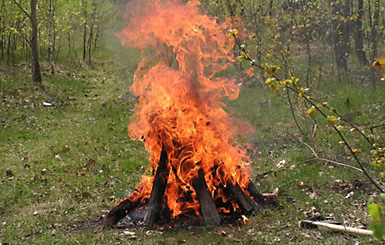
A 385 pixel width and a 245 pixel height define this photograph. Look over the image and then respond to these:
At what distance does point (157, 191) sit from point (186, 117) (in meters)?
1.50

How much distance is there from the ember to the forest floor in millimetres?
619

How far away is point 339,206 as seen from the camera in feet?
25.3

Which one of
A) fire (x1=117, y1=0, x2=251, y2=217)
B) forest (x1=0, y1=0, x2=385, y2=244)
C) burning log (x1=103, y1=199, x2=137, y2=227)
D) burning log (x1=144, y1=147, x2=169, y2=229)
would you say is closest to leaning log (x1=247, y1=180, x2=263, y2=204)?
fire (x1=117, y1=0, x2=251, y2=217)

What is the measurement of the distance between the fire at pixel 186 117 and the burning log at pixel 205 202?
13 cm

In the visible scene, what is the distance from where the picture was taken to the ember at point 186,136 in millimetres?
8078

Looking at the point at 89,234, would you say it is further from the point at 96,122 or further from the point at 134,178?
the point at 96,122

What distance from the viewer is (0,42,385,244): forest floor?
7254 mm

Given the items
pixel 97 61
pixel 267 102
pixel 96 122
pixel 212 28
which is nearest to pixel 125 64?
pixel 97 61

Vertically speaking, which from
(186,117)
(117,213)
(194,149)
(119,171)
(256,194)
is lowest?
(119,171)

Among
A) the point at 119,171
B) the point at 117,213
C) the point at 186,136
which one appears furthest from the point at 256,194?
the point at 119,171

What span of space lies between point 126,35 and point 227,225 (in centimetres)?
493

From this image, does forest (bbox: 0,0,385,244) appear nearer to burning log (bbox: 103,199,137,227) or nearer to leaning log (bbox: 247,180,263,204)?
burning log (bbox: 103,199,137,227)

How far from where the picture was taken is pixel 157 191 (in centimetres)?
811

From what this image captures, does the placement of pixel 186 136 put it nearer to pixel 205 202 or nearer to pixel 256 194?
pixel 205 202
